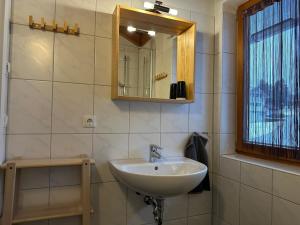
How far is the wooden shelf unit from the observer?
1206 mm

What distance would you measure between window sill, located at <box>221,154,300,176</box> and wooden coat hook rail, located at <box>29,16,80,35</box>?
1.48m

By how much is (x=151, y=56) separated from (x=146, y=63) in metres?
0.07

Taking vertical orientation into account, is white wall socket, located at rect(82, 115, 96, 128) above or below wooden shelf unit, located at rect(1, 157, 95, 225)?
above

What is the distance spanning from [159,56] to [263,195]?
123 centimetres

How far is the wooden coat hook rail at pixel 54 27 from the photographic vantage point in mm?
1434

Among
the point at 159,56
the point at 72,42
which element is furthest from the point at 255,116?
the point at 72,42

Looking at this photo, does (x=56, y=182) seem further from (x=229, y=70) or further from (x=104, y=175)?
(x=229, y=70)

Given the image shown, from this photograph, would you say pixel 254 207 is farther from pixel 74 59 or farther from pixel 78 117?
pixel 74 59

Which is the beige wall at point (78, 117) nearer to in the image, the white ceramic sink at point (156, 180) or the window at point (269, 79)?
the white ceramic sink at point (156, 180)

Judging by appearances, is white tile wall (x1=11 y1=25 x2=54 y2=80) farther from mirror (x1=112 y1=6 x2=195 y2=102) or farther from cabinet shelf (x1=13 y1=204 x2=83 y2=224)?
cabinet shelf (x1=13 y1=204 x2=83 y2=224)

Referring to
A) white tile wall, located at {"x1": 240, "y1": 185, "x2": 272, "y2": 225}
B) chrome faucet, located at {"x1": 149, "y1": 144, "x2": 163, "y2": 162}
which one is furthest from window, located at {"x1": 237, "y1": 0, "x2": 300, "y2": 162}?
chrome faucet, located at {"x1": 149, "y1": 144, "x2": 163, "y2": 162}

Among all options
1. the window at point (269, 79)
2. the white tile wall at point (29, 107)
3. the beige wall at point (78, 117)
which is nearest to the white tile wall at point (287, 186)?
the window at point (269, 79)

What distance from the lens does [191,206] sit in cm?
184

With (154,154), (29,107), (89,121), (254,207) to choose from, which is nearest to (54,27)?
(29,107)
